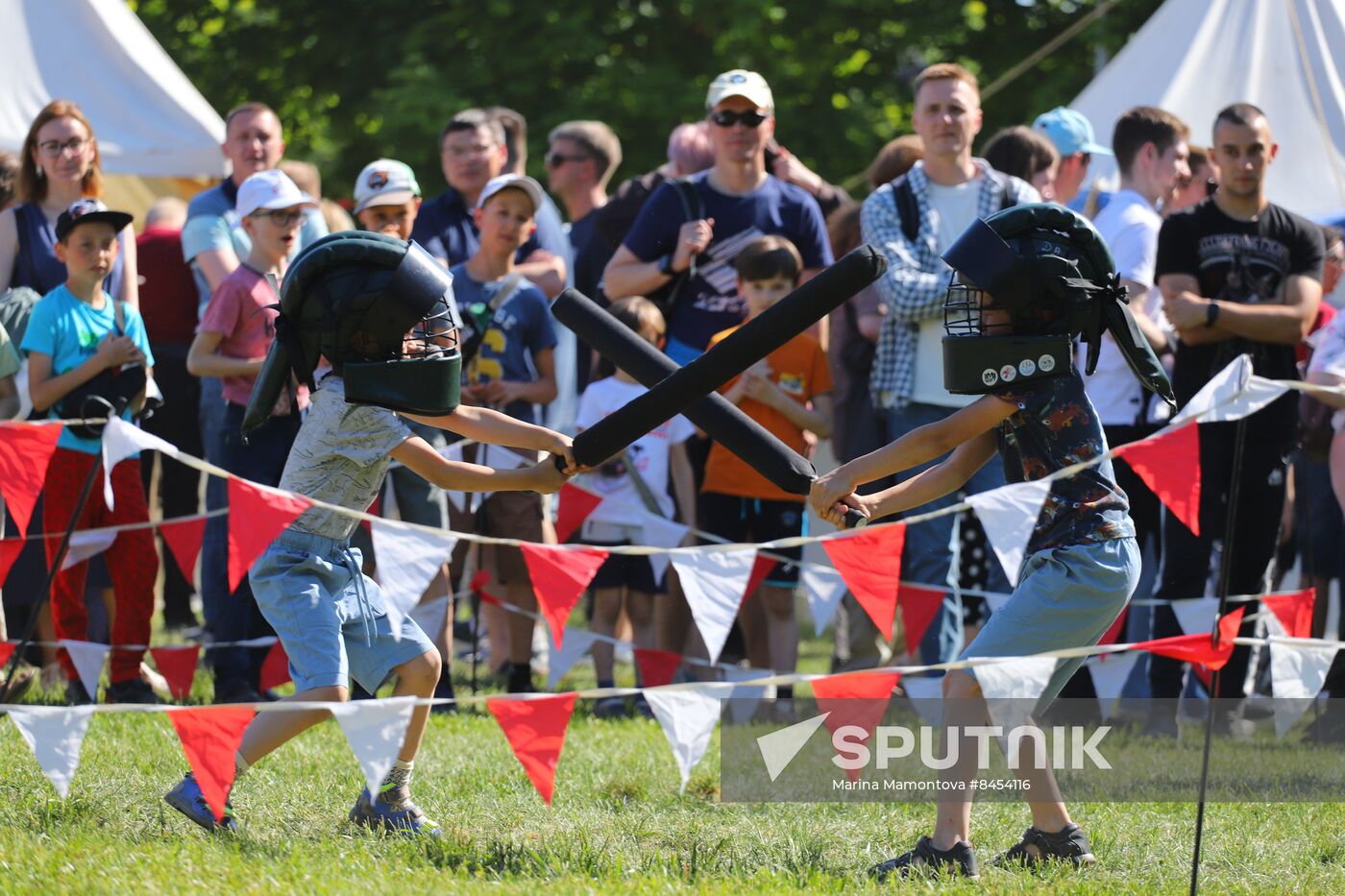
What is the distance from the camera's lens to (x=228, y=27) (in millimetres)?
16750

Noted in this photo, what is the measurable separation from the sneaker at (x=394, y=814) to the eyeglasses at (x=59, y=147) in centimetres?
366

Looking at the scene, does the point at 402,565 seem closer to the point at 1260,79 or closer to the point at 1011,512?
the point at 1011,512

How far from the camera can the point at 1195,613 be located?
6.29m

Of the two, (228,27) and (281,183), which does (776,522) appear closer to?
(281,183)

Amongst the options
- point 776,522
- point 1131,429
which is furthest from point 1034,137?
point 776,522

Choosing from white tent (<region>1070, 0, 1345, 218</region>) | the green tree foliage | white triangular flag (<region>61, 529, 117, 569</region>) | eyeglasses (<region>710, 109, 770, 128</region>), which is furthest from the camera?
the green tree foliage

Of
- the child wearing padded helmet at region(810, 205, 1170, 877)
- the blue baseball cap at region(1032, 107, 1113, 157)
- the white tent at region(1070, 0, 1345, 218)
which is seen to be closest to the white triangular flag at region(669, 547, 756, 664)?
the child wearing padded helmet at region(810, 205, 1170, 877)

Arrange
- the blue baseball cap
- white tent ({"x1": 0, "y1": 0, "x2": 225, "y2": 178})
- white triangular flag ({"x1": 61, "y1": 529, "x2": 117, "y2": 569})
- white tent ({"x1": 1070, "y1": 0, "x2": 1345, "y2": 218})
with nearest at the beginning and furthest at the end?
white triangular flag ({"x1": 61, "y1": 529, "x2": 117, "y2": 569}) → the blue baseball cap → white tent ({"x1": 0, "y1": 0, "x2": 225, "y2": 178}) → white tent ({"x1": 1070, "y1": 0, "x2": 1345, "y2": 218})

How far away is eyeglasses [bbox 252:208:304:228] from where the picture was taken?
6691 mm

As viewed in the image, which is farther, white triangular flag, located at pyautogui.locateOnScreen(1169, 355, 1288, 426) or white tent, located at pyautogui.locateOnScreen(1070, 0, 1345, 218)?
white tent, located at pyautogui.locateOnScreen(1070, 0, 1345, 218)

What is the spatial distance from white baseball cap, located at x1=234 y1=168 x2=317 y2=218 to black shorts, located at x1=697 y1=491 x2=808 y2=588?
2.11m

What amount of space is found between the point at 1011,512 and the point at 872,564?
59cm

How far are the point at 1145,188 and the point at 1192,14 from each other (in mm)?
3784

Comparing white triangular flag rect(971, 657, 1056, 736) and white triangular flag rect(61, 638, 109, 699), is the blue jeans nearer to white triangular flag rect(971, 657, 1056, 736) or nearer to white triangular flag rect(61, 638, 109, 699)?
white triangular flag rect(971, 657, 1056, 736)
